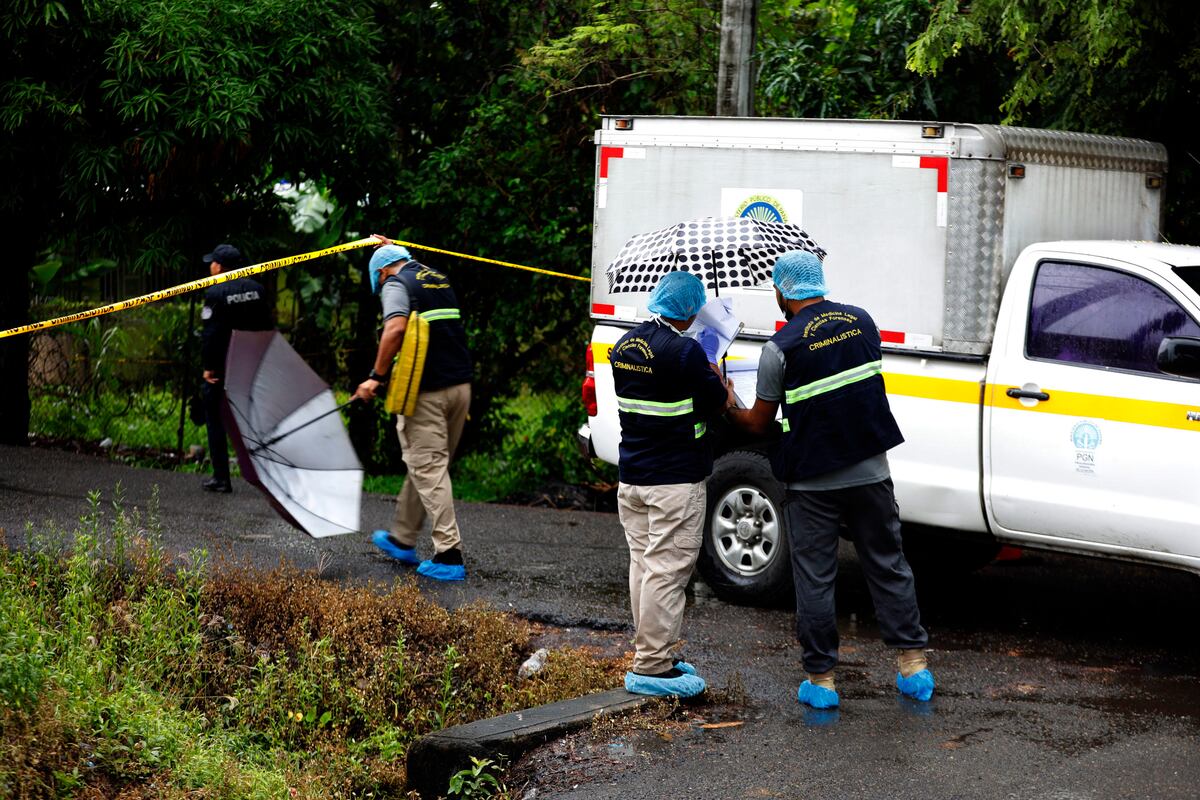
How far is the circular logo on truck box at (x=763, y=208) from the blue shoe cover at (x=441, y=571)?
2742mm

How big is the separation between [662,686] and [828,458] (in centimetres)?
122

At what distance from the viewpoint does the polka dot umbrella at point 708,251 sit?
6645 millimetres

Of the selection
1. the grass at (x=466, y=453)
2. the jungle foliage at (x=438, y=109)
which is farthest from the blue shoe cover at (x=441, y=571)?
the jungle foliage at (x=438, y=109)

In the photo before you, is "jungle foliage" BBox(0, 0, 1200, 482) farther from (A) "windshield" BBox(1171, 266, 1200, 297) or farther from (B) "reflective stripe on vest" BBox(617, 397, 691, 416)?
(B) "reflective stripe on vest" BBox(617, 397, 691, 416)

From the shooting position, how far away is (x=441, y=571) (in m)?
8.60

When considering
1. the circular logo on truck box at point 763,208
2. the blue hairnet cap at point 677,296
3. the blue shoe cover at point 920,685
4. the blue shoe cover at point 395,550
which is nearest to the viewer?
the blue hairnet cap at point 677,296

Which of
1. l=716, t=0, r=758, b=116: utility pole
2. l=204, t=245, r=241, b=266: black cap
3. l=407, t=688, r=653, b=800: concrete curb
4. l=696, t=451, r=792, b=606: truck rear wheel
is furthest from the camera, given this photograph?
l=204, t=245, r=241, b=266: black cap

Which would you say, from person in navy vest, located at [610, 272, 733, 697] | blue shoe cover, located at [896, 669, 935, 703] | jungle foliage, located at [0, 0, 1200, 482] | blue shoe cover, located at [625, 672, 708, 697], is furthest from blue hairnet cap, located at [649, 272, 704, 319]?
jungle foliage, located at [0, 0, 1200, 482]

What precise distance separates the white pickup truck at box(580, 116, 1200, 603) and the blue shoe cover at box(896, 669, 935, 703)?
132 cm

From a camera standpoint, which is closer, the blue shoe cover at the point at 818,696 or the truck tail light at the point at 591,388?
the blue shoe cover at the point at 818,696

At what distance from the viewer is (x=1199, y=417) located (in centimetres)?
668

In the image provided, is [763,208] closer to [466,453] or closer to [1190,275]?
[1190,275]

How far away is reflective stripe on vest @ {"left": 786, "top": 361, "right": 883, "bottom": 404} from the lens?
618cm

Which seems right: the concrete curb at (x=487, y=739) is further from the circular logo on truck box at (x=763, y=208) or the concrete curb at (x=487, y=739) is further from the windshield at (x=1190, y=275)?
the windshield at (x=1190, y=275)
